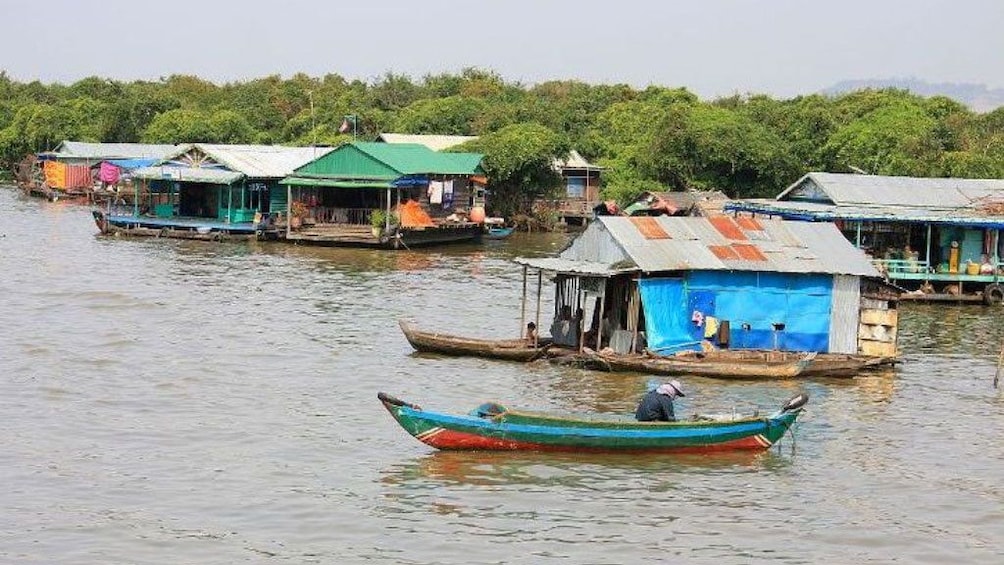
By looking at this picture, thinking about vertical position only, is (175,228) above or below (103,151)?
below

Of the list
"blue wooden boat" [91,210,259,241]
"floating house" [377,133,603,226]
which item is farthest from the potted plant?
"floating house" [377,133,603,226]

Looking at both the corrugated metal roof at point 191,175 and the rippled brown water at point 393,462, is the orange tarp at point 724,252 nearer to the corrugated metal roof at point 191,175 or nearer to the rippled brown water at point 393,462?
the rippled brown water at point 393,462

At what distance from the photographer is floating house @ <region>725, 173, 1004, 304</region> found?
3338cm

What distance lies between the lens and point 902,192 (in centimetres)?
3591

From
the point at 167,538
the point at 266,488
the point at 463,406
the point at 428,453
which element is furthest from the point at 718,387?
the point at 167,538

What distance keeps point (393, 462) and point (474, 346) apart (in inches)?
266

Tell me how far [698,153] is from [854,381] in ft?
90.1

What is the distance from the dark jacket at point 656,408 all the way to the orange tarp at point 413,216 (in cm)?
2646

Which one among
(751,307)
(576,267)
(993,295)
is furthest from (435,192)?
(751,307)

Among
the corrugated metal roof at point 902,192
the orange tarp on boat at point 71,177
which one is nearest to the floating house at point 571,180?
the orange tarp on boat at point 71,177

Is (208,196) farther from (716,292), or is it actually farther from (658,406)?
(658,406)

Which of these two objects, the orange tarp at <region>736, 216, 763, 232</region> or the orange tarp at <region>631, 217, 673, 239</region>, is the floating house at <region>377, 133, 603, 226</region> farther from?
the orange tarp at <region>631, 217, 673, 239</region>

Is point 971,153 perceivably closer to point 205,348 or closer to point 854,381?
point 854,381

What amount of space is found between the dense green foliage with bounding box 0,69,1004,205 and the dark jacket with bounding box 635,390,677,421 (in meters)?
30.3
